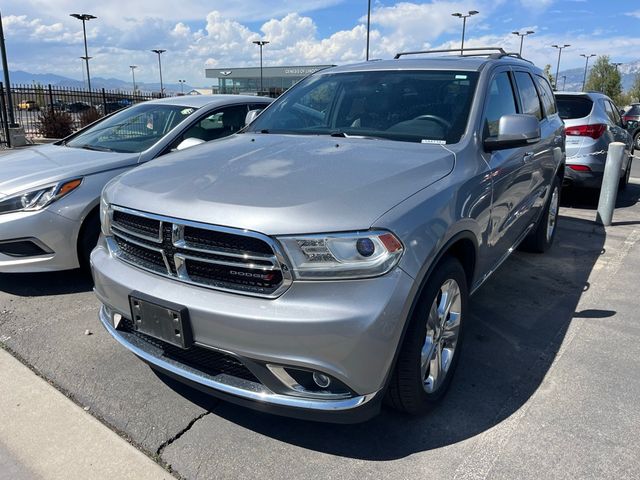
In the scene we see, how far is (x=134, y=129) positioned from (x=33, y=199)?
1499mm

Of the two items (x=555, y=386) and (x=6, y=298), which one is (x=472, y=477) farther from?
(x=6, y=298)

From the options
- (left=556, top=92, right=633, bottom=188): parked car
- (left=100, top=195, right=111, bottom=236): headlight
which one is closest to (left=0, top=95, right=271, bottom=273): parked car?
(left=100, top=195, right=111, bottom=236): headlight

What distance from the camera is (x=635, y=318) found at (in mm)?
3883

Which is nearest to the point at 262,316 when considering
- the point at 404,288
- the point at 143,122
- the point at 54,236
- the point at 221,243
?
the point at 221,243

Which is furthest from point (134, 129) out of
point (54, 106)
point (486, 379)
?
point (54, 106)

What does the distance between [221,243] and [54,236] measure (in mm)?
2355

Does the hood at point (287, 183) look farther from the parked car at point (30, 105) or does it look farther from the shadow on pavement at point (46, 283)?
the parked car at point (30, 105)

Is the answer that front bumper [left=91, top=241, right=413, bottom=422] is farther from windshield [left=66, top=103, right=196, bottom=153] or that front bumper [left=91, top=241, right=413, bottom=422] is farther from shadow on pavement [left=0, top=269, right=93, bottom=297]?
windshield [left=66, top=103, right=196, bottom=153]

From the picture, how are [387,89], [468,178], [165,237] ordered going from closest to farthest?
[165,237], [468,178], [387,89]

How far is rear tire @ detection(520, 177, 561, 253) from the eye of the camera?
5.12 metres

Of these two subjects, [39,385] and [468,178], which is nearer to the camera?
[468,178]

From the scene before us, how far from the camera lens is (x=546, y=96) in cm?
515

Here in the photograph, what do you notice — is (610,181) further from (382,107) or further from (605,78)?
(605,78)

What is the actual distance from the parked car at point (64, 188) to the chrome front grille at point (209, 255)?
5.62ft
